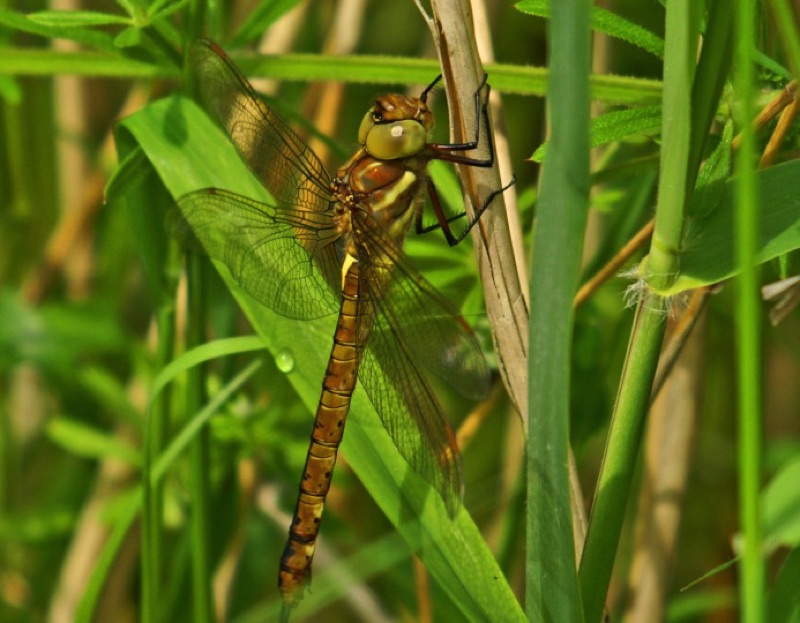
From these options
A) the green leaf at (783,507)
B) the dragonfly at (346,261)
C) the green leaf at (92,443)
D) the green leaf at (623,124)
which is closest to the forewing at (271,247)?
the dragonfly at (346,261)

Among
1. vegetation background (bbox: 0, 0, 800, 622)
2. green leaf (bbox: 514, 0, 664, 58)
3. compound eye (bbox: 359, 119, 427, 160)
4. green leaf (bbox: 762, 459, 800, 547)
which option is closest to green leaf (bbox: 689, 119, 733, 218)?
vegetation background (bbox: 0, 0, 800, 622)

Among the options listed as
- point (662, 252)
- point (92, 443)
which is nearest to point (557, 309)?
point (662, 252)

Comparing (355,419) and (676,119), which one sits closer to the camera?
(676,119)

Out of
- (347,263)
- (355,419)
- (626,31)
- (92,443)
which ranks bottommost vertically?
(92,443)

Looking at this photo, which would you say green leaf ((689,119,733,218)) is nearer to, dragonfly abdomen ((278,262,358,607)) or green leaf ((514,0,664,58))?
green leaf ((514,0,664,58))

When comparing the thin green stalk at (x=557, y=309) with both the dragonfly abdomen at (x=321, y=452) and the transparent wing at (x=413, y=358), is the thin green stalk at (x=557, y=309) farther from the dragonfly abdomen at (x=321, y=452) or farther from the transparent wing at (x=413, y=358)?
the dragonfly abdomen at (x=321, y=452)

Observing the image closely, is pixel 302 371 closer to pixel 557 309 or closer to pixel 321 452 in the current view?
pixel 321 452

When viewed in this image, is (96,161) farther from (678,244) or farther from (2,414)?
(678,244)
